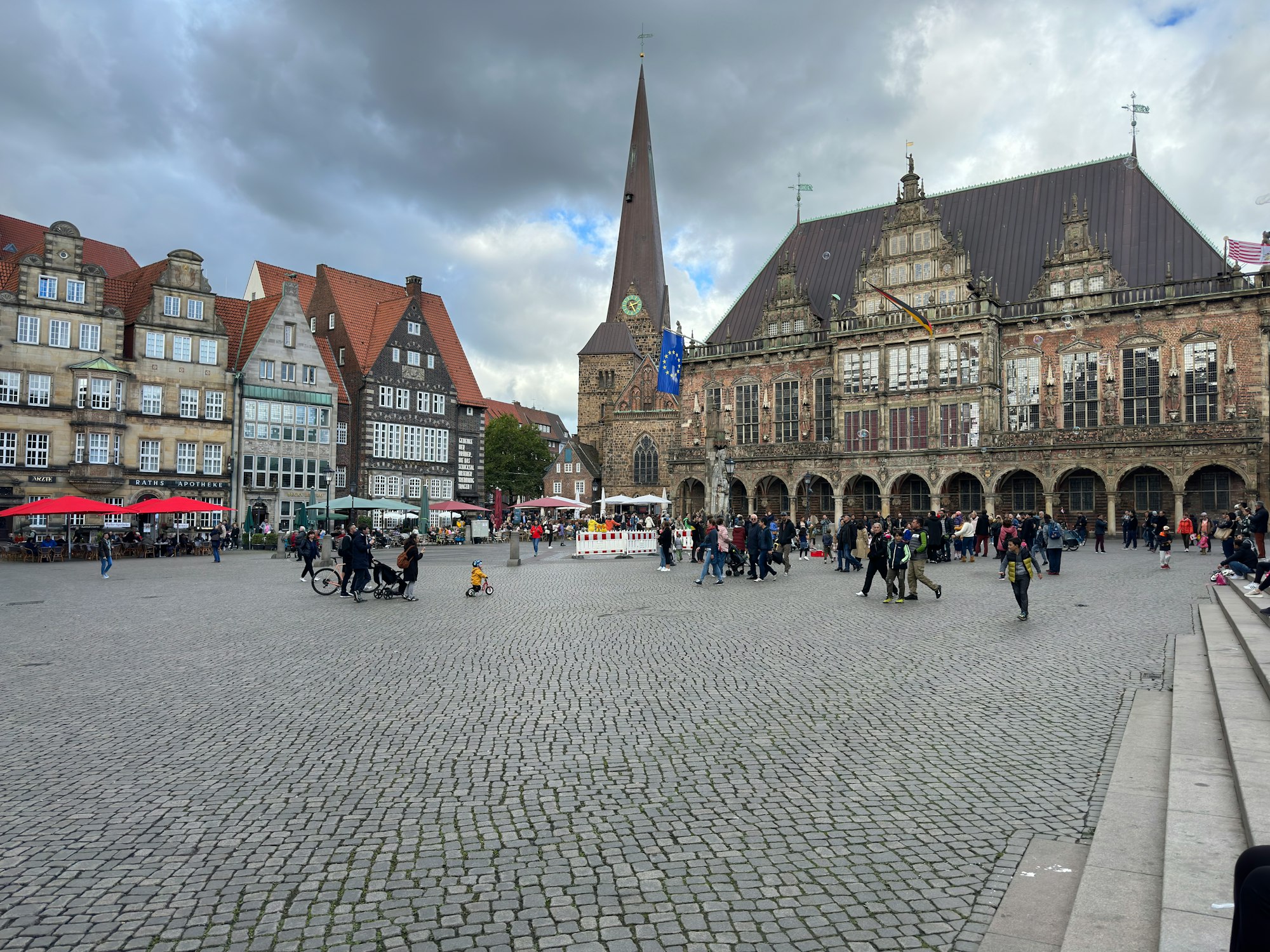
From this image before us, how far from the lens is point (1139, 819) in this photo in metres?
4.71

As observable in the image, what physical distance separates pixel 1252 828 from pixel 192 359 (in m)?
46.3

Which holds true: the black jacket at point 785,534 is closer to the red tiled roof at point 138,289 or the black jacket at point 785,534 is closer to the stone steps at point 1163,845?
the stone steps at point 1163,845

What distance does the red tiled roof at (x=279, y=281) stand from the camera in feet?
177

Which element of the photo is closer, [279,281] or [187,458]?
[187,458]

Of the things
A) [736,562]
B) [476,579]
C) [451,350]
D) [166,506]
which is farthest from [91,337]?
[736,562]

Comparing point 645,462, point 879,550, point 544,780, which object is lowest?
point 544,780

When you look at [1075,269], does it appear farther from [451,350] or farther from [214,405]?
[214,405]

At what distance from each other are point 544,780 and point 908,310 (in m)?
41.7

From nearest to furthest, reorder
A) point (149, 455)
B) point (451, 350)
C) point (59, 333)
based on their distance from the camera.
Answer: point (59, 333)
point (149, 455)
point (451, 350)

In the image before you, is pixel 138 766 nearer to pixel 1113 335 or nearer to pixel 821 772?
pixel 821 772

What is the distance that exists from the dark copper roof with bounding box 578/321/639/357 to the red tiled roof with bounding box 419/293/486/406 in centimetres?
2415

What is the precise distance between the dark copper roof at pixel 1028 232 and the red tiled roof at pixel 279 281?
2631 centimetres

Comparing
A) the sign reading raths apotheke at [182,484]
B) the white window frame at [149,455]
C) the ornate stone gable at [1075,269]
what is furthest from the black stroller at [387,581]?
the ornate stone gable at [1075,269]

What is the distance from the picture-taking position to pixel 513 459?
8275 centimetres
